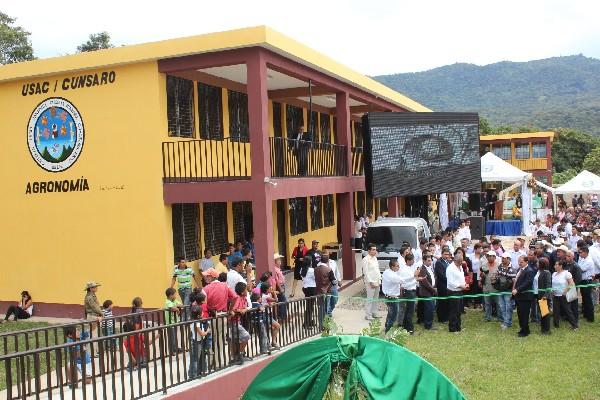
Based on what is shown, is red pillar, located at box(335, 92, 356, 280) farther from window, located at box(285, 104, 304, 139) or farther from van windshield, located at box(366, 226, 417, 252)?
window, located at box(285, 104, 304, 139)

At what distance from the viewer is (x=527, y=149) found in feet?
164

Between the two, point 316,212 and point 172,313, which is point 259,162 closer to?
point 172,313

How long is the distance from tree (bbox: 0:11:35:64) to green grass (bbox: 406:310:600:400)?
37.2 meters

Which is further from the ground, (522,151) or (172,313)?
(522,151)

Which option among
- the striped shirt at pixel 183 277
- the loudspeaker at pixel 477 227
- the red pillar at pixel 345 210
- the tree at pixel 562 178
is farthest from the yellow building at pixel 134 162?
the tree at pixel 562 178

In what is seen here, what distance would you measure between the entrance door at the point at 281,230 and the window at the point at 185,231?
16.4ft

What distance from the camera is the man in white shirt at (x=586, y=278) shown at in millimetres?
12531

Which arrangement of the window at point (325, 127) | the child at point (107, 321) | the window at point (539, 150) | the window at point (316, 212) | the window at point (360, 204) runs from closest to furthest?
the child at point (107, 321) → the window at point (316, 212) → the window at point (325, 127) → the window at point (360, 204) → the window at point (539, 150)

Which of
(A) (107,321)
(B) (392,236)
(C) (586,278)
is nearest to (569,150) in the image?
(B) (392,236)

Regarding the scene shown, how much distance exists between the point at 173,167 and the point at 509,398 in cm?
865

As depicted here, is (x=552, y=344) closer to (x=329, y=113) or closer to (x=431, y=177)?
(x=431, y=177)

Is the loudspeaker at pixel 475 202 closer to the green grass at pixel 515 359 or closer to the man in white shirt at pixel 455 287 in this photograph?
the green grass at pixel 515 359

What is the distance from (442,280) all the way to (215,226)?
21.2 feet

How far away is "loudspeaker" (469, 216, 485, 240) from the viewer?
87.4ft
